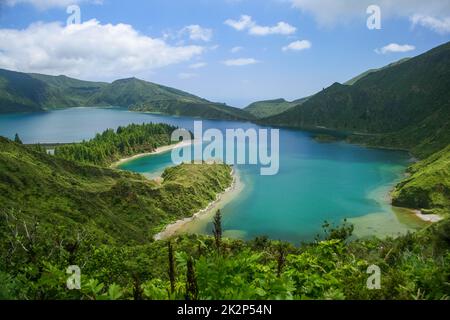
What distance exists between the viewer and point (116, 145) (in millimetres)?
157500

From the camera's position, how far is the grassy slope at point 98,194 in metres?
57.7

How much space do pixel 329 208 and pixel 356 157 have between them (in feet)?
230

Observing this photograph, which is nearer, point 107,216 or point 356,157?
point 107,216

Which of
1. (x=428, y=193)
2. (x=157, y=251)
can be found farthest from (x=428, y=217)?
(x=157, y=251)

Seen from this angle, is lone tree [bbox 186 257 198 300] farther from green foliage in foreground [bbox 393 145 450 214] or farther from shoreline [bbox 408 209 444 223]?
green foliage in foreground [bbox 393 145 450 214]

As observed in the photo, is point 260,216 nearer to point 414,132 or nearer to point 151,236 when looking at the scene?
point 151,236

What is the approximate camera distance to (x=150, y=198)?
81000mm

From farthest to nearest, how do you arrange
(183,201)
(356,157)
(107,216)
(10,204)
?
(356,157) < (183,201) < (107,216) < (10,204)

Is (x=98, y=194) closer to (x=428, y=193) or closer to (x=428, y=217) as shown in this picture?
(x=428, y=217)

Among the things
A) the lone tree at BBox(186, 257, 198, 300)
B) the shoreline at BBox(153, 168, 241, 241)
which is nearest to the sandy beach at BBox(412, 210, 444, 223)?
the shoreline at BBox(153, 168, 241, 241)

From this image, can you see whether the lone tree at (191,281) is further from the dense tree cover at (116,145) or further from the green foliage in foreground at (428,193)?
the dense tree cover at (116,145)

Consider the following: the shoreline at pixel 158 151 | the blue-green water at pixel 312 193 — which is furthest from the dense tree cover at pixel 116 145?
the blue-green water at pixel 312 193
